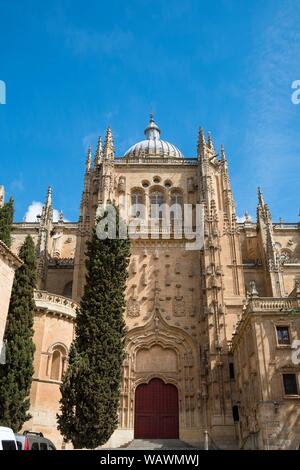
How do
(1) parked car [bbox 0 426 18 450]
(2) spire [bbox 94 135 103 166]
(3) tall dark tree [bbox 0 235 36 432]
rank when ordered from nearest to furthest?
(1) parked car [bbox 0 426 18 450] < (3) tall dark tree [bbox 0 235 36 432] < (2) spire [bbox 94 135 103 166]

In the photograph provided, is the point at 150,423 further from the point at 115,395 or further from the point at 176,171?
the point at 176,171

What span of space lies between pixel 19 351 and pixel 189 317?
47.1 ft

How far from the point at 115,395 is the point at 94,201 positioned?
18.1 metres

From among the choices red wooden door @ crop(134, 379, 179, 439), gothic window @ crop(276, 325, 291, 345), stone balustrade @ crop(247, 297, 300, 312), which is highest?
stone balustrade @ crop(247, 297, 300, 312)

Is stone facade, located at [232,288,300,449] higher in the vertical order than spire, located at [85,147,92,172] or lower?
lower

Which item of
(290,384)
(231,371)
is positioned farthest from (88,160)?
(290,384)

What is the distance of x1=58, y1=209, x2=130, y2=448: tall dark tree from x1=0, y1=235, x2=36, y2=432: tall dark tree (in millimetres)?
1948

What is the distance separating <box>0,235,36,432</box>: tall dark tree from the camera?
2202cm

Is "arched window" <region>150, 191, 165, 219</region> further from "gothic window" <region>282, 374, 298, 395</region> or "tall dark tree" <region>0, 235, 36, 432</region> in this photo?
"gothic window" <region>282, 374, 298, 395</region>

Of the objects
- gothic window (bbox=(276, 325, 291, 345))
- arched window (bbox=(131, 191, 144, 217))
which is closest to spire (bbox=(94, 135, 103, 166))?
arched window (bbox=(131, 191, 144, 217))

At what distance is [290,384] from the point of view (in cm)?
2456
